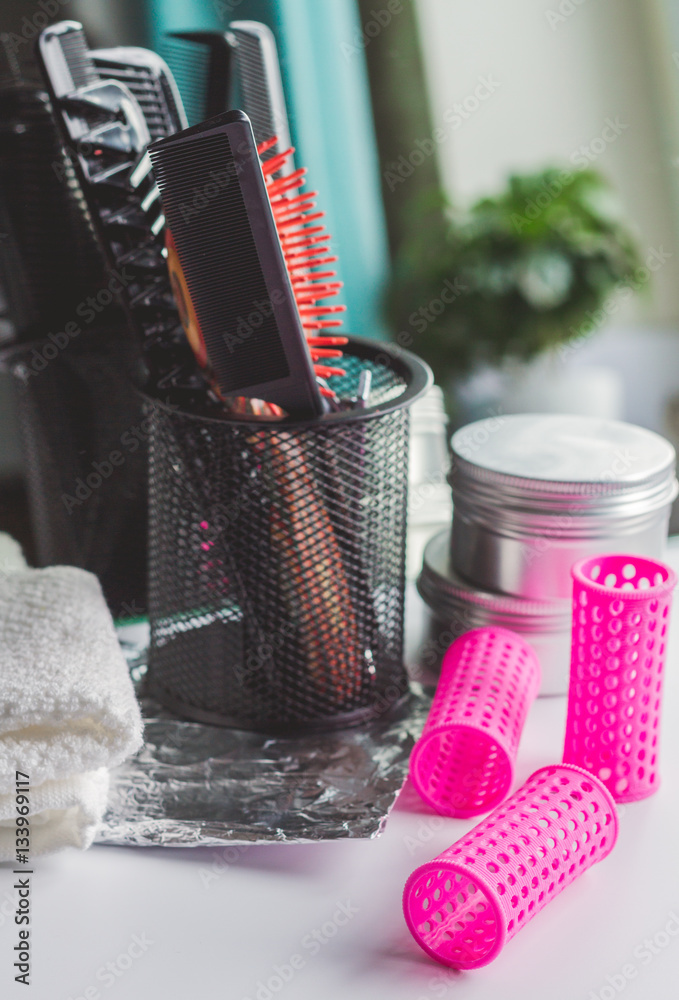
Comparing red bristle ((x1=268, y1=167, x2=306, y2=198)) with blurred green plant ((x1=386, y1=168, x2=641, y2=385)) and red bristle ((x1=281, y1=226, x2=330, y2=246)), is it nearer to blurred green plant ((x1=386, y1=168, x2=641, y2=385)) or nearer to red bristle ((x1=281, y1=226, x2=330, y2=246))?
red bristle ((x1=281, y1=226, x2=330, y2=246))

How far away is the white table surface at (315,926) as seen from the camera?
347mm

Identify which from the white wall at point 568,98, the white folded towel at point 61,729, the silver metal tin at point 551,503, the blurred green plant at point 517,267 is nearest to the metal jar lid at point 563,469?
the silver metal tin at point 551,503

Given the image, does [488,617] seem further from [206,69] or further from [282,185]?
[206,69]

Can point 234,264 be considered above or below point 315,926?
above

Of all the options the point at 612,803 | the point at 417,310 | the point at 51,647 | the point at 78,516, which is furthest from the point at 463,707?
the point at 417,310

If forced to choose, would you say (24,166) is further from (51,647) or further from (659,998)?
(659,998)

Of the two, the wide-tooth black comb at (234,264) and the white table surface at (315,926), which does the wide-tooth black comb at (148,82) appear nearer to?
the wide-tooth black comb at (234,264)

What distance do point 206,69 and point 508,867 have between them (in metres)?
0.49

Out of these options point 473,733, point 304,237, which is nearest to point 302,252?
point 304,237

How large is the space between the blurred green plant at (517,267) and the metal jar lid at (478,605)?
0.44 m

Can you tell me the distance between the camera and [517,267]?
971 mm

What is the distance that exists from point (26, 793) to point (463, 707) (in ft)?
0.62

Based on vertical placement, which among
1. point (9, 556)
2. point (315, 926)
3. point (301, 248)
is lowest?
point (315, 926)

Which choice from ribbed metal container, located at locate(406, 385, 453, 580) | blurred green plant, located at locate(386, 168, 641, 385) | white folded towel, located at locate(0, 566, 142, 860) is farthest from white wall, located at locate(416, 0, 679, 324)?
white folded towel, located at locate(0, 566, 142, 860)
